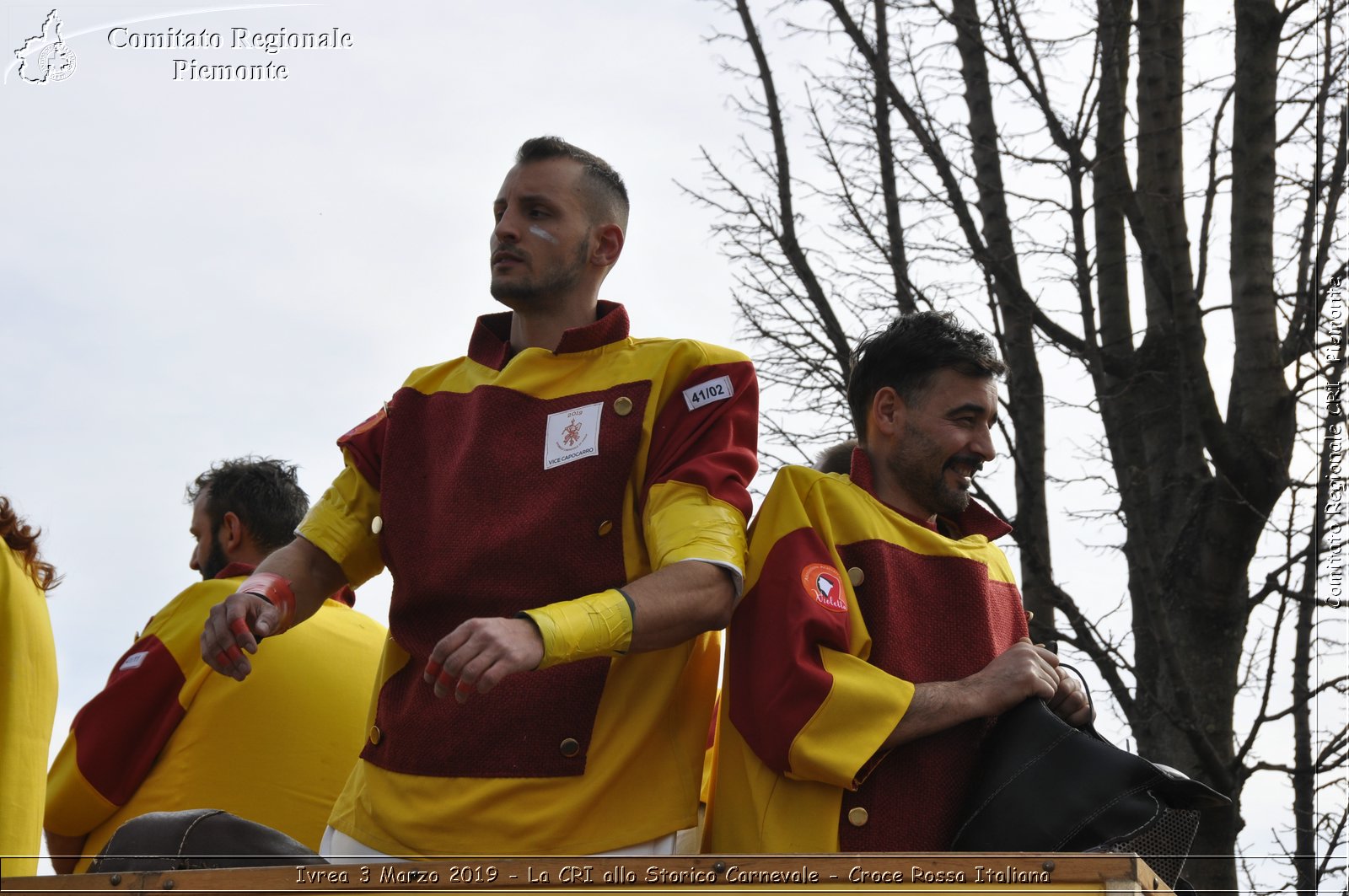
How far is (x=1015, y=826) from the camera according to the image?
10.4 feet

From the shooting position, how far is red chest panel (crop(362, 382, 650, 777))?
3.26 m

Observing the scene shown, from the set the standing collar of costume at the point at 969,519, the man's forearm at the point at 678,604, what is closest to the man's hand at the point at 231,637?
the man's forearm at the point at 678,604

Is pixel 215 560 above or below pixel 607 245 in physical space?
below

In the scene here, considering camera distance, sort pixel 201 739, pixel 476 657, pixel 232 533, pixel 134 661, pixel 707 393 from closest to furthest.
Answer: pixel 476 657
pixel 707 393
pixel 201 739
pixel 134 661
pixel 232 533

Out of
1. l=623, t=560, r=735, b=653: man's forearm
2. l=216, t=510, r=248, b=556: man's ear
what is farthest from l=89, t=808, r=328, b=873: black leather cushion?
l=216, t=510, r=248, b=556: man's ear

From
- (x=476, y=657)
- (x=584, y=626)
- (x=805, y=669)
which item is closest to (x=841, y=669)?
(x=805, y=669)

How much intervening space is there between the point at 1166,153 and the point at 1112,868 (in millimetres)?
5180

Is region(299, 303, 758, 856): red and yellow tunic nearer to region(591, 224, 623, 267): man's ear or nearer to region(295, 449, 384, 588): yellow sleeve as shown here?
region(295, 449, 384, 588): yellow sleeve

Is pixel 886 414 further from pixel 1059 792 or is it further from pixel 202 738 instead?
pixel 202 738

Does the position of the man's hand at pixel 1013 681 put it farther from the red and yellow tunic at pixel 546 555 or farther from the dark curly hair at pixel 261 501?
the dark curly hair at pixel 261 501

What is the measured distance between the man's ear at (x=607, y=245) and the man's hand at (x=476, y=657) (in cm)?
120

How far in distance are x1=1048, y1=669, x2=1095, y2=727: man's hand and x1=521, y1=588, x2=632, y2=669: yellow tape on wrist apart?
3.12 feet

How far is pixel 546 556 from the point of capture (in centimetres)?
334

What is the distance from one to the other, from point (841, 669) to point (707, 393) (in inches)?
25.4
